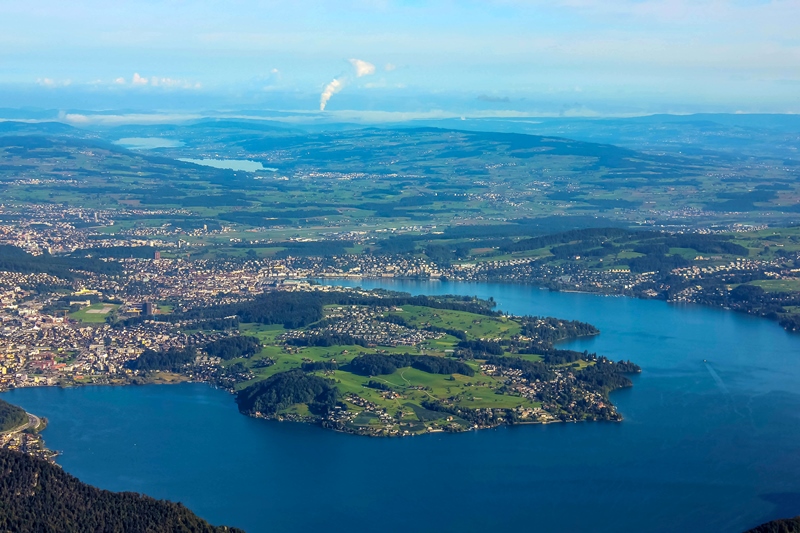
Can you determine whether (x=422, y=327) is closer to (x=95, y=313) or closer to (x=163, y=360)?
(x=163, y=360)

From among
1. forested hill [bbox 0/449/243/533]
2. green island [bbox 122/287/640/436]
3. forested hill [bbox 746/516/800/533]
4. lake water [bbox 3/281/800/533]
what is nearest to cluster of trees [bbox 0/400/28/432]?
lake water [bbox 3/281/800/533]

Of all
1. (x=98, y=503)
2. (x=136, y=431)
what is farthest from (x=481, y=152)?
(x=98, y=503)

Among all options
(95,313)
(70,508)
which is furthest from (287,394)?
(95,313)

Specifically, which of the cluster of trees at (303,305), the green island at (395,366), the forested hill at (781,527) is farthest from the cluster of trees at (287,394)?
the forested hill at (781,527)

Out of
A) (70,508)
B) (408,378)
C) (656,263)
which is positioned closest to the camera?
(70,508)

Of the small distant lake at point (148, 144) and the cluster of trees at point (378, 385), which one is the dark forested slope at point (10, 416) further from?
the small distant lake at point (148, 144)


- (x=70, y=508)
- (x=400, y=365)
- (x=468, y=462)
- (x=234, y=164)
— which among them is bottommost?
(x=234, y=164)

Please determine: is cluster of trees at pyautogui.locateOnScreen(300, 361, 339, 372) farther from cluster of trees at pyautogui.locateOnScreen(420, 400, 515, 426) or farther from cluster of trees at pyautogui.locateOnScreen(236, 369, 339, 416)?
cluster of trees at pyautogui.locateOnScreen(420, 400, 515, 426)
